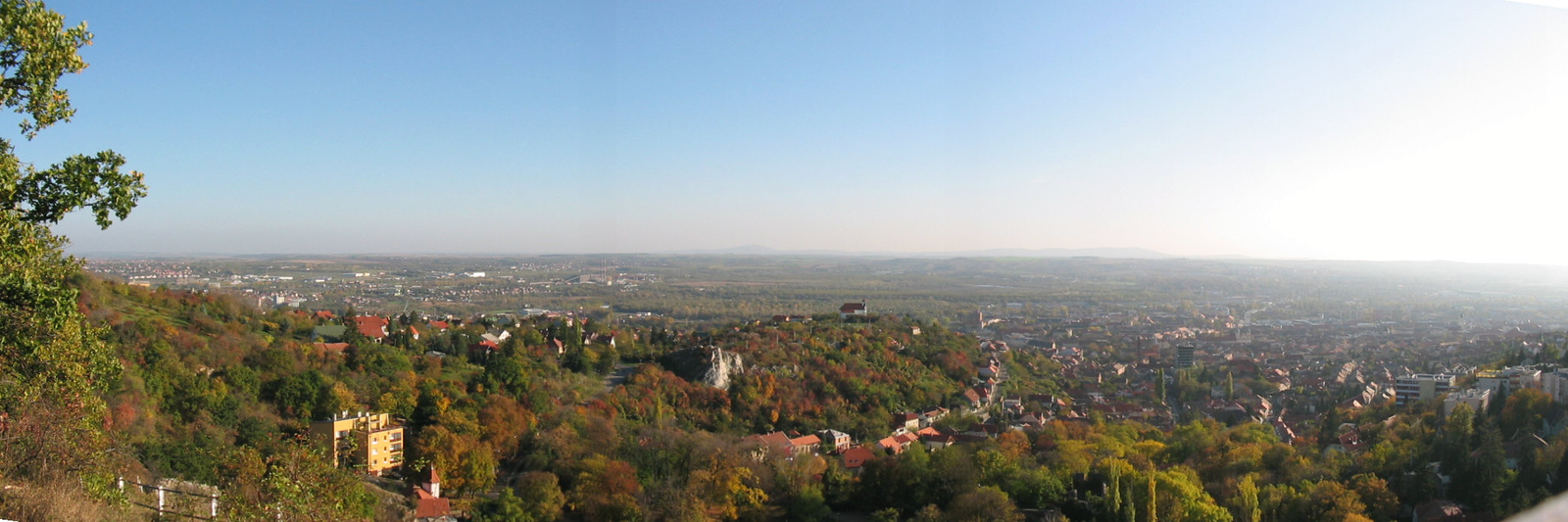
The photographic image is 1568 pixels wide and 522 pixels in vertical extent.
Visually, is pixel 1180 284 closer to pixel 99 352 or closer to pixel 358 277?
pixel 358 277

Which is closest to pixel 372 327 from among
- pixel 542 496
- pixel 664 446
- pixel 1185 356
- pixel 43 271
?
pixel 664 446

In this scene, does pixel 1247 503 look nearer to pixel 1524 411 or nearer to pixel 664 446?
pixel 1524 411

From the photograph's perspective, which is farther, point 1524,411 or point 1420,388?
point 1420,388

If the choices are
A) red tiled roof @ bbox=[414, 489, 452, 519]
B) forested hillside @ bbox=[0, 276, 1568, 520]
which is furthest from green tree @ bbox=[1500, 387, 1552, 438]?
red tiled roof @ bbox=[414, 489, 452, 519]

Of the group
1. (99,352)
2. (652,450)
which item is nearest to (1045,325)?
(652,450)

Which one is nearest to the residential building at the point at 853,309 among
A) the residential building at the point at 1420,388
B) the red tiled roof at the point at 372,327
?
the red tiled roof at the point at 372,327
